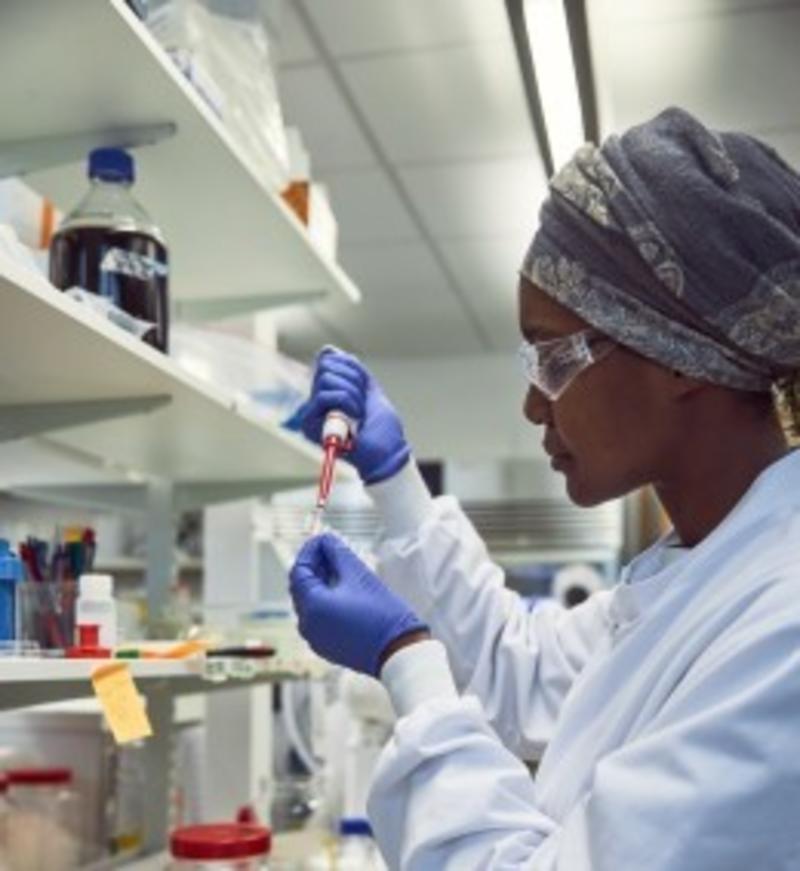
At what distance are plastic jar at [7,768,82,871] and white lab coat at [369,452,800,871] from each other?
2.76 ft

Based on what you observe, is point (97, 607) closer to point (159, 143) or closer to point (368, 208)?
point (159, 143)

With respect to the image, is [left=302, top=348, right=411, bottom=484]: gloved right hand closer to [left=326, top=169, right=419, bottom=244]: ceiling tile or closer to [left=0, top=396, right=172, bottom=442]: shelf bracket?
[left=0, top=396, right=172, bottom=442]: shelf bracket

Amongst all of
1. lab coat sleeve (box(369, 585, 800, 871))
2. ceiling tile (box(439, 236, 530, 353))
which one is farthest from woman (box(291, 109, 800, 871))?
ceiling tile (box(439, 236, 530, 353))

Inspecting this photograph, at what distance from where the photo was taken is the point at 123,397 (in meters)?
1.55

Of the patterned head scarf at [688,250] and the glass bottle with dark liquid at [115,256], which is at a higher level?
the glass bottle with dark liquid at [115,256]

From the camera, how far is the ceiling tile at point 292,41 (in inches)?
115

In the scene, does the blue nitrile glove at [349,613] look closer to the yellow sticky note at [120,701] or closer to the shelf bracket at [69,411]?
the yellow sticky note at [120,701]

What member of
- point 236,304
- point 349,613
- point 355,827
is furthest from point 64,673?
point 236,304

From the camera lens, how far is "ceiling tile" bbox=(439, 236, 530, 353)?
183 inches

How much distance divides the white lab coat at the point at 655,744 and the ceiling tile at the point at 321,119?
2.37 metres

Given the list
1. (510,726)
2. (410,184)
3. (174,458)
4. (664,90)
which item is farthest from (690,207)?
(410,184)

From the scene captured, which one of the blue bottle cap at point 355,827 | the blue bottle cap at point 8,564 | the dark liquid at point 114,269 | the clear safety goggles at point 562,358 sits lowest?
the blue bottle cap at point 355,827

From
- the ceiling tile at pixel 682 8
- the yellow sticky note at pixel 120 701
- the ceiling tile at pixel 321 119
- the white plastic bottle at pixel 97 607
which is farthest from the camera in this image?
the ceiling tile at pixel 321 119

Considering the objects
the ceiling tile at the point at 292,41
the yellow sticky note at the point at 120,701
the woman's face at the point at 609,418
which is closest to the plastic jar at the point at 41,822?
the yellow sticky note at the point at 120,701
